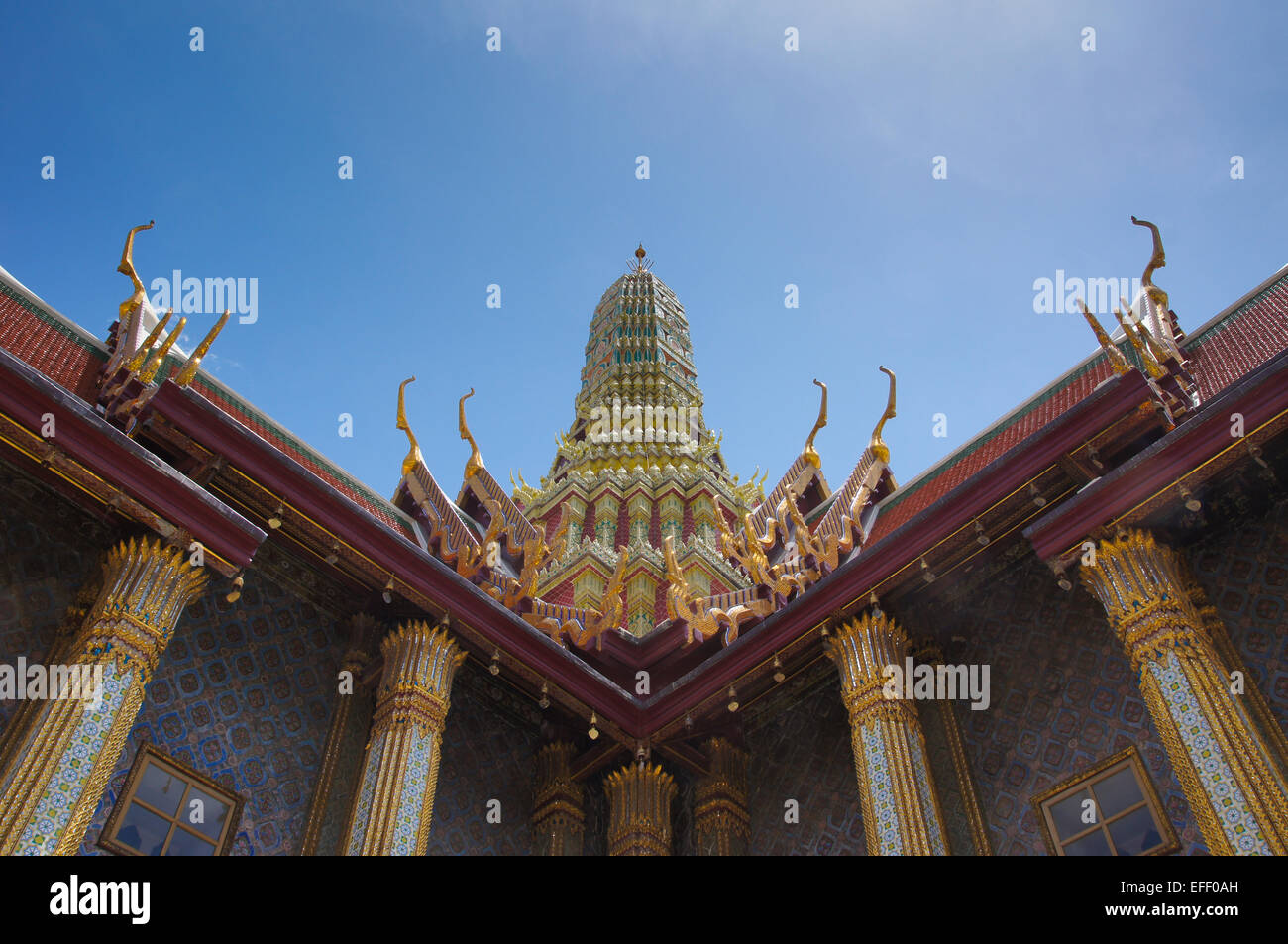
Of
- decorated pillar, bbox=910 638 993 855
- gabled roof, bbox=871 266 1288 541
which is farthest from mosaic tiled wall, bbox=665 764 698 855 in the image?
gabled roof, bbox=871 266 1288 541

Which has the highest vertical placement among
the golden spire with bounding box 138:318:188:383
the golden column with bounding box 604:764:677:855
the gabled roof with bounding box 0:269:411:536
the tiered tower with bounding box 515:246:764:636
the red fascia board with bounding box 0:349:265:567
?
the tiered tower with bounding box 515:246:764:636

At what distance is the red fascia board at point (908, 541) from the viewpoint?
786 cm

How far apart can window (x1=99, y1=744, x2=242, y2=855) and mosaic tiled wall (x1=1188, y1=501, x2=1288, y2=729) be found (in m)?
6.59

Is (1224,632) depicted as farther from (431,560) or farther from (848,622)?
(431,560)

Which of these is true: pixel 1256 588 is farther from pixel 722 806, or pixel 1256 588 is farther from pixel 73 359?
pixel 73 359

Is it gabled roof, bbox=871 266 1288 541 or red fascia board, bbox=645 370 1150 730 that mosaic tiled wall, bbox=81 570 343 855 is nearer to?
red fascia board, bbox=645 370 1150 730

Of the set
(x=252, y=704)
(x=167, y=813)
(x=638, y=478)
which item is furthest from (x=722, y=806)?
(x=638, y=478)

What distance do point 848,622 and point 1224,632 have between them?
250 centimetres

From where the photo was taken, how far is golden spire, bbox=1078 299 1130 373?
26.3ft

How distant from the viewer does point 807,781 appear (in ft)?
30.1

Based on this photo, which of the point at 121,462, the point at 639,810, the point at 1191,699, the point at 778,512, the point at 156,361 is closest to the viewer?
A: the point at 1191,699

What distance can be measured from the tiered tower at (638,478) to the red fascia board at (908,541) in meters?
3.57

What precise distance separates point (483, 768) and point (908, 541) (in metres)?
3.80

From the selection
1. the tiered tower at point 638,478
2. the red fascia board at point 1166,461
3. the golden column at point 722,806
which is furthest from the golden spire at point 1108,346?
the tiered tower at point 638,478
